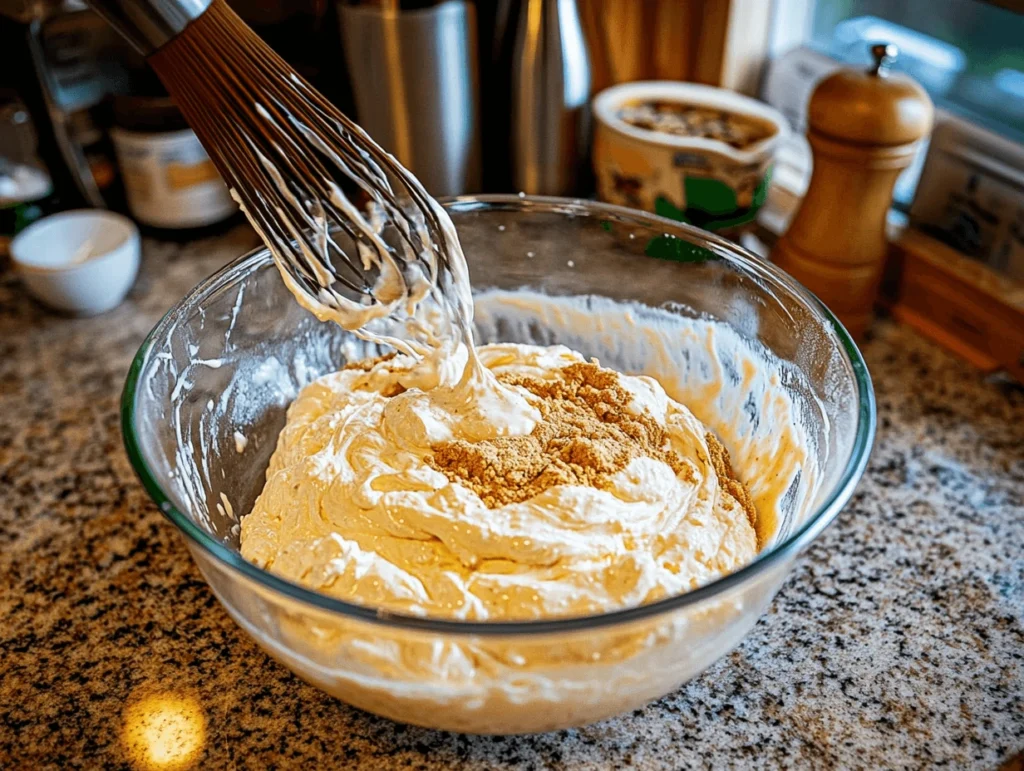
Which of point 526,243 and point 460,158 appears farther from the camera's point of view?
point 460,158

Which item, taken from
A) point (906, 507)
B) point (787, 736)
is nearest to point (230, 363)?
point (787, 736)

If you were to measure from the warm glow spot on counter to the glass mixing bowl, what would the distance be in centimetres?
15

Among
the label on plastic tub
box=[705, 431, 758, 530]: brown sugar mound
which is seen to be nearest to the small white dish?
the label on plastic tub

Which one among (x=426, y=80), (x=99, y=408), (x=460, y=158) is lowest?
(x=99, y=408)

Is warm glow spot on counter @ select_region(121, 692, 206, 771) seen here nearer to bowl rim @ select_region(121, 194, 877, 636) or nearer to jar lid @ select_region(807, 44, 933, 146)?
bowl rim @ select_region(121, 194, 877, 636)

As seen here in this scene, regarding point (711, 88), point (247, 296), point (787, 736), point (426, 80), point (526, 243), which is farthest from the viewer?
point (711, 88)

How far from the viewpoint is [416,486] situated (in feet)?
2.85

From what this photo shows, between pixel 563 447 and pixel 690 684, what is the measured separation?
0.25 meters

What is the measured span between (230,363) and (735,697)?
0.63 m

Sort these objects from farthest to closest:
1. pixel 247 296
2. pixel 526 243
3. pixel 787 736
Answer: pixel 526 243 → pixel 247 296 → pixel 787 736

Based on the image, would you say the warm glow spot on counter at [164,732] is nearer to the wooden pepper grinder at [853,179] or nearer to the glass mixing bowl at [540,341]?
the glass mixing bowl at [540,341]

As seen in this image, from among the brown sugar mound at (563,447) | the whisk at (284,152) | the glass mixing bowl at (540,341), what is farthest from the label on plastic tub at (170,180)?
the brown sugar mound at (563,447)

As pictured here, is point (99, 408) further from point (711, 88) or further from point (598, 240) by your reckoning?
point (711, 88)

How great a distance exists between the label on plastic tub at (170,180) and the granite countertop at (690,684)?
442 mm
